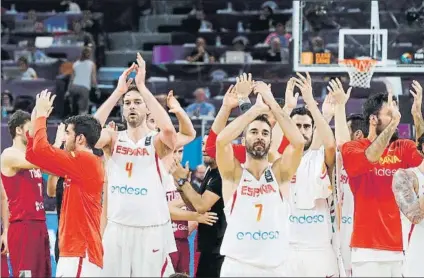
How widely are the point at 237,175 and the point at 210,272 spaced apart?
1.45 metres

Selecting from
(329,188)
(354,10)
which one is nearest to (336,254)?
(329,188)

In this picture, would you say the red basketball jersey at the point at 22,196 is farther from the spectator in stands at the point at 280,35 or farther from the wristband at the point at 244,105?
the spectator in stands at the point at 280,35

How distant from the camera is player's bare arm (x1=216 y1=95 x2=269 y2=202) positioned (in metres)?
7.86

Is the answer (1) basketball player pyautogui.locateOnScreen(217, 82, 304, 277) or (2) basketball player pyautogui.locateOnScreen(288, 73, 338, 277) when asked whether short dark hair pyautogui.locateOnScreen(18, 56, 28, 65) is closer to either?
(2) basketball player pyautogui.locateOnScreen(288, 73, 338, 277)

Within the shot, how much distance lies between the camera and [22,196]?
9.92 m

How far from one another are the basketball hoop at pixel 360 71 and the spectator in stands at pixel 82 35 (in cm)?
697

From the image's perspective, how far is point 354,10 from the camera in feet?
55.1

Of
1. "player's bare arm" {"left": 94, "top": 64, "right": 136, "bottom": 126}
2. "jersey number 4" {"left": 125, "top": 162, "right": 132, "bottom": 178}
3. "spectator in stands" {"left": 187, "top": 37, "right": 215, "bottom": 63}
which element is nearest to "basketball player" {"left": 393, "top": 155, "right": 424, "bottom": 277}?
"jersey number 4" {"left": 125, "top": 162, "right": 132, "bottom": 178}

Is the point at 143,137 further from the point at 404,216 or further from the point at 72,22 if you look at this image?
the point at 72,22

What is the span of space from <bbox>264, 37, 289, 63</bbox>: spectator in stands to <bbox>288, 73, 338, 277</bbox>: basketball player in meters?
10.8

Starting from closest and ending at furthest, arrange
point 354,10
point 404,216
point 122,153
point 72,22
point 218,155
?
point 218,155, point 122,153, point 404,216, point 354,10, point 72,22

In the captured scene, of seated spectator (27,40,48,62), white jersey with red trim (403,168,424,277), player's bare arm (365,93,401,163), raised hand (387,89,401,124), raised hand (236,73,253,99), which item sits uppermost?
seated spectator (27,40,48,62)

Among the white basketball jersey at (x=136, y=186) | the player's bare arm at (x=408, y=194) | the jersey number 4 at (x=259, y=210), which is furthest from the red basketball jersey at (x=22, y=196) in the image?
the player's bare arm at (x=408, y=194)

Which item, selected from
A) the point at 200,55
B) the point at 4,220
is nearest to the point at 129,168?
the point at 4,220
